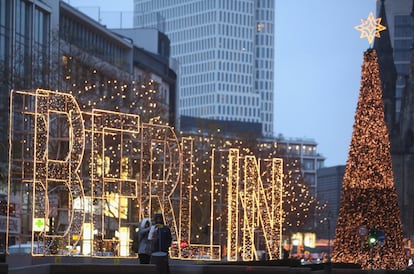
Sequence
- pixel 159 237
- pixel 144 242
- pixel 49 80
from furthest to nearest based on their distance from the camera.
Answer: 1. pixel 49 80
2. pixel 144 242
3. pixel 159 237

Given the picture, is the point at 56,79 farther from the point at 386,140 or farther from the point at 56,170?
the point at 56,170

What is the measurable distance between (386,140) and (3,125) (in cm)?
1990

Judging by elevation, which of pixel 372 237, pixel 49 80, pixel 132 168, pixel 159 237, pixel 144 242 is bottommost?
pixel 372 237

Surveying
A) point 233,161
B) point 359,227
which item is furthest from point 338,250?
point 233,161

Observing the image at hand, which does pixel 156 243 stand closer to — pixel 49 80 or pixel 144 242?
pixel 144 242

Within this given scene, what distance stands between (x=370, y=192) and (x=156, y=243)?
29322mm

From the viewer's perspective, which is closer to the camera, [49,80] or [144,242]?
[144,242]

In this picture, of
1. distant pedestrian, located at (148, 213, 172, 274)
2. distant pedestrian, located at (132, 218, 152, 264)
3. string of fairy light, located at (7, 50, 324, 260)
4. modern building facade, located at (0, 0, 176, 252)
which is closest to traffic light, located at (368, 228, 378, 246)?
string of fairy light, located at (7, 50, 324, 260)

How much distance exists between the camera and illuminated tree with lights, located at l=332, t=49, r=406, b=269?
2367 inches

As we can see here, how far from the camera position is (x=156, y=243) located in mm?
31891

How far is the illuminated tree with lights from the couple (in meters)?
26.0

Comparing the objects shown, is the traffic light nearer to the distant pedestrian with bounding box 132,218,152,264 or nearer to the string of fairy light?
the string of fairy light

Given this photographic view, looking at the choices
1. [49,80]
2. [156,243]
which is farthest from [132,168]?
[156,243]

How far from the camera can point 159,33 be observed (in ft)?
547
